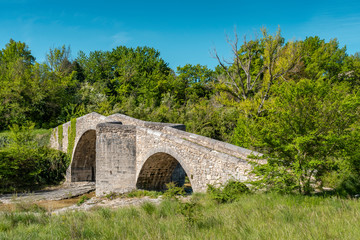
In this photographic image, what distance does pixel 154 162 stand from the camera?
13383 mm

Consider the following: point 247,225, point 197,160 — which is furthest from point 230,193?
point 247,225

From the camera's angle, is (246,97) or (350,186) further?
(246,97)

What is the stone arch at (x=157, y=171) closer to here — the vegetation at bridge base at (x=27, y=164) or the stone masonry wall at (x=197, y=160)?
the stone masonry wall at (x=197, y=160)

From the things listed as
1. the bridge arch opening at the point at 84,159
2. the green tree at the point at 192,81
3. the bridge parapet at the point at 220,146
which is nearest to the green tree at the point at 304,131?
the bridge parapet at the point at 220,146

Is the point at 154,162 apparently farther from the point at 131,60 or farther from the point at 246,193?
the point at 131,60

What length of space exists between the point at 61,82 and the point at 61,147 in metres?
10.5

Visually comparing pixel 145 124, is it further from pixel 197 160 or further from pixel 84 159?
pixel 84 159

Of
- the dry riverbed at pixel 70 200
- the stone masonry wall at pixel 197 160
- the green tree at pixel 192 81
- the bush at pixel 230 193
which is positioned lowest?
the dry riverbed at pixel 70 200

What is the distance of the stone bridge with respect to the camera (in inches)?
374

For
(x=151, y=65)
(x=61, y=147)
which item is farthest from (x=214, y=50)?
(x=151, y=65)

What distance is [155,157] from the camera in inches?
509

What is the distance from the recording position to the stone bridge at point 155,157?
9.51 m

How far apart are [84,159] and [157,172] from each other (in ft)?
29.8

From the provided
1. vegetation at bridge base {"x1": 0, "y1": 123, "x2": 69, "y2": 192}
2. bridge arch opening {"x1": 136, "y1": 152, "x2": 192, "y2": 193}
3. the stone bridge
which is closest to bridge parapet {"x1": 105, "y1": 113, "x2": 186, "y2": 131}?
the stone bridge
